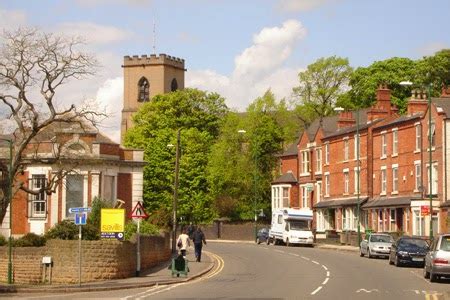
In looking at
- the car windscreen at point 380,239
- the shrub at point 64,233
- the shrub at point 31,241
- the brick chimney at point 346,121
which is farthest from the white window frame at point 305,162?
the shrub at point 31,241

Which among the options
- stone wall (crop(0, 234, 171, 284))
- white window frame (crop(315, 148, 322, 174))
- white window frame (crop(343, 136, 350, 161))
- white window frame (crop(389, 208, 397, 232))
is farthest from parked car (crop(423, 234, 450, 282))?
white window frame (crop(315, 148, 322, 174))

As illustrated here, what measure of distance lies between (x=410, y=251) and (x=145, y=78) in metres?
96.0

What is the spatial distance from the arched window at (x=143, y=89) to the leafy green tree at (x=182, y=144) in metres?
27.6

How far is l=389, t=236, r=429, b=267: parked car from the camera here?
152ft

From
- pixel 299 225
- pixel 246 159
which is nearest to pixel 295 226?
pixel 299 225

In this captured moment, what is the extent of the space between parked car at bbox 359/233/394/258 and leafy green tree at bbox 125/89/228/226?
35.9 meters

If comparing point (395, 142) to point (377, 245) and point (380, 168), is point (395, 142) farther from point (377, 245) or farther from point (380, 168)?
point (377, 245)

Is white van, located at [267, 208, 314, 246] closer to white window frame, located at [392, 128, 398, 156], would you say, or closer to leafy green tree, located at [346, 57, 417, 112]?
white window frame, located at [392, 128, 398, 156]

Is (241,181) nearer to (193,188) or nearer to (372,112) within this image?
(193,188)

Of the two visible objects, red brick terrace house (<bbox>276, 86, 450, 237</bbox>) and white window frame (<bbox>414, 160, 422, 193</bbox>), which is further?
white window frame (<bbox>414, 160, 422, 193</bbox>)

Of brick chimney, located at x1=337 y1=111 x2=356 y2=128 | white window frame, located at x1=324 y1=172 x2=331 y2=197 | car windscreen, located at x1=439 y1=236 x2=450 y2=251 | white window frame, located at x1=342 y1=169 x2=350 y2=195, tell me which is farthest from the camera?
brick chimney, located at x1=337 y1=111 x2=356 y2=128

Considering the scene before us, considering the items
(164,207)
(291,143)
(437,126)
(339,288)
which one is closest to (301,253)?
(437,126)

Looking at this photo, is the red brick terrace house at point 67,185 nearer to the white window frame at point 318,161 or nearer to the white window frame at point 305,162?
the white window frame at point 318,161

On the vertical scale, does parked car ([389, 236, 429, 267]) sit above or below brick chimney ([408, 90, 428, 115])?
below
